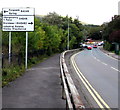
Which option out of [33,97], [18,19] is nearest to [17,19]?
[18,19]

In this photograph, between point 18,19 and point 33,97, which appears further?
point 18,19

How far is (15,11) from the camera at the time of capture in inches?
856

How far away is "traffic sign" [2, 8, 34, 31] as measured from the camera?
21.7 meters

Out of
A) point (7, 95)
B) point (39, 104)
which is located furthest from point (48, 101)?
point (7, 95)

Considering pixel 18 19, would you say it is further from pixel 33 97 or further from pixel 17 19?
pixel 33 97

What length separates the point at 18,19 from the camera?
21.9 m

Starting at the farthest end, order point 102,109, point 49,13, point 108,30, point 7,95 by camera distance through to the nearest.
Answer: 1. point 49,13
2. point 108,30
3. point 7,95
4. point 102,109

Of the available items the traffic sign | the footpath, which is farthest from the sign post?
the footpath

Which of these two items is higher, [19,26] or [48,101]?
[19,26]

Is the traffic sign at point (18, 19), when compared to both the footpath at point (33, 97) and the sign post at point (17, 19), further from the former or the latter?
the footpath at point (33, 97)

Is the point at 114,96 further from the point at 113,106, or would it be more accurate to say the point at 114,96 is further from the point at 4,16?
the point at 4,16

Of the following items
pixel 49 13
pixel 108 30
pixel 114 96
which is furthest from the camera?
pixel 49 13

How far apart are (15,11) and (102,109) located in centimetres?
1455

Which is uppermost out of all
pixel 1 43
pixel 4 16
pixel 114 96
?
pixel 4 16
